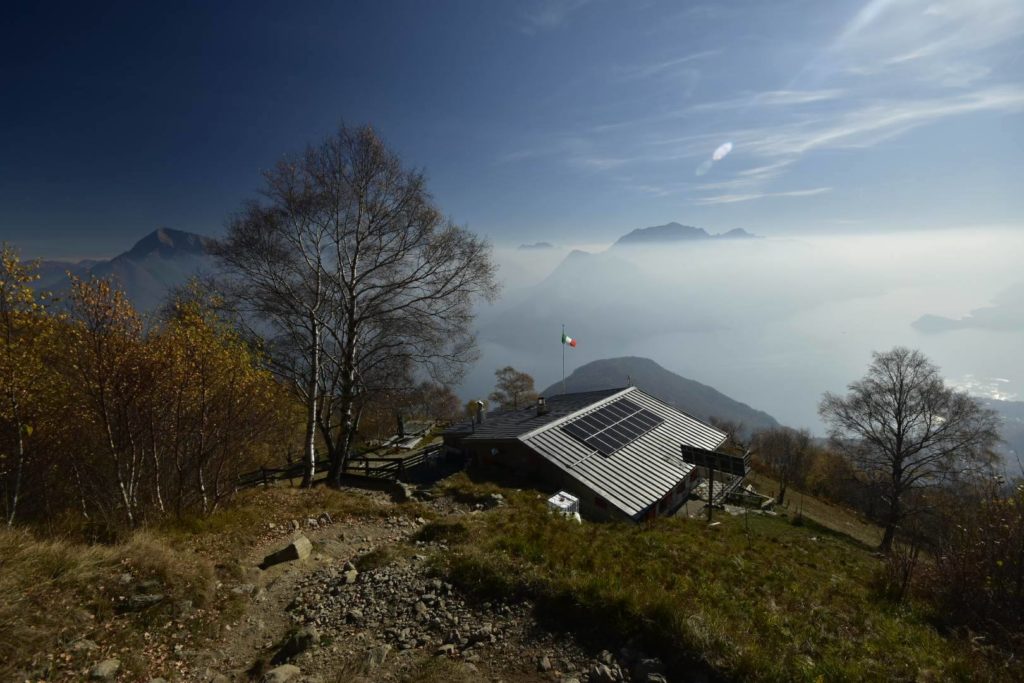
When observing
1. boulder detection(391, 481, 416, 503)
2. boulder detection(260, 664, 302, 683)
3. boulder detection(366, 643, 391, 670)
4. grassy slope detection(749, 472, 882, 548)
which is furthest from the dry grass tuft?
grassy slope detection(749, 472, 882, 548)

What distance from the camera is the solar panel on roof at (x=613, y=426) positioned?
23.2 metres

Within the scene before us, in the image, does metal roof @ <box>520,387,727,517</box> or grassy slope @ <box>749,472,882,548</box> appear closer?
metal roof @ <box>520,387,727,517</box>

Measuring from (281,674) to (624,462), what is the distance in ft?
61.3

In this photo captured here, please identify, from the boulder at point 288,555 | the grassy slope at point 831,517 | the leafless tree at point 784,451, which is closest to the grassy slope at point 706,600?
the boulder at point 288,555

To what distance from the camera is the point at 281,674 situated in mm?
6219

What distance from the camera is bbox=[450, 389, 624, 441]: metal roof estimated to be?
2228 cm

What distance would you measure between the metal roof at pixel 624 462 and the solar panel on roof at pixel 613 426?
328mm

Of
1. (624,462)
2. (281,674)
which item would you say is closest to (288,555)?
(281,674)

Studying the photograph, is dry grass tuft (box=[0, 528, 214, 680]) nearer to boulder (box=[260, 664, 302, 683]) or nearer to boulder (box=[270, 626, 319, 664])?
boulder (box=[270, 626, 319, 664])

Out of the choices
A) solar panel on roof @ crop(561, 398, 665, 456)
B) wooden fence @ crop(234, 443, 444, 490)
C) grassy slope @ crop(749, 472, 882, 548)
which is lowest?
grassy slope @ crop(749, 472, 882, 548)

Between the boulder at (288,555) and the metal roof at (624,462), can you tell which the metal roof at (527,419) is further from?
the boulder at (288,555)

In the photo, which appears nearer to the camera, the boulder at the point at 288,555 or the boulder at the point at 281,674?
the boulder at the point at 281,674

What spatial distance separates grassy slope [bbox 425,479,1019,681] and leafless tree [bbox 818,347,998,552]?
2158 cm

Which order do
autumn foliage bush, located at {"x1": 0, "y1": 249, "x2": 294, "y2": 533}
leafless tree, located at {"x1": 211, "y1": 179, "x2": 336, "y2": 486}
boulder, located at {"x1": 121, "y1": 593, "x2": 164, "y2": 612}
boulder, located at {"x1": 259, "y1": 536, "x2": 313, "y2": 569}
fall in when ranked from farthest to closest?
leafless tree, located at {"x1": 211, "y1": 179, "x2": 336, "y2": 486} < boulder, located at {"x1": 259, "y1": 536, "x2": 313, "y2": 569} < autumn foliage bush, located at {"x1": 0, "y1": 249, "x2": 294, "y2": 533} < boulder, located at {"x1": 121, "y1": 593, "x2": 164, "y2": 612}
